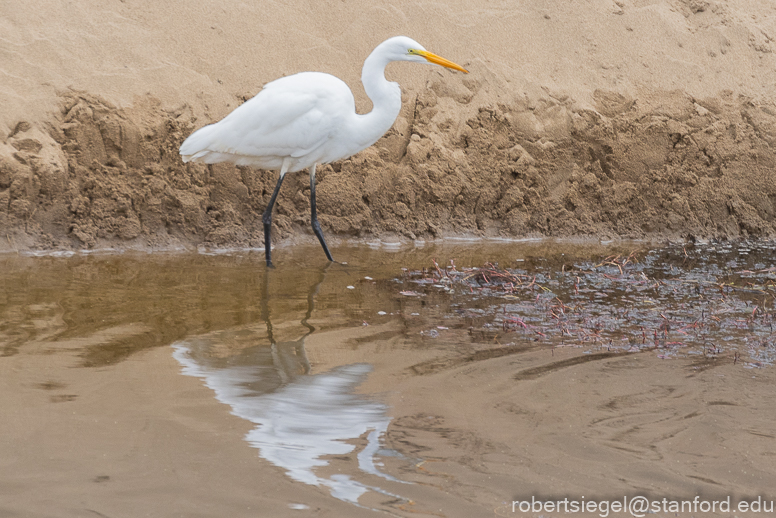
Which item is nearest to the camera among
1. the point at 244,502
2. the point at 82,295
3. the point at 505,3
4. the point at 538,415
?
the point at 244,502

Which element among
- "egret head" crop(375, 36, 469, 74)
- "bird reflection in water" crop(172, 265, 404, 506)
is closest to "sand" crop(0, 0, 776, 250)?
"egret head" crop(375, 36, 469, 74)

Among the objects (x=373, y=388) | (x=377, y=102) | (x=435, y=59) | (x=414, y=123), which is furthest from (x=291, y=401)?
(x=414, y=123)

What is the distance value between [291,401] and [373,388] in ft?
1.28

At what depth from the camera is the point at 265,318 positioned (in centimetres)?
466

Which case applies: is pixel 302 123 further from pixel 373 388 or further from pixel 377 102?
pixel 373 388

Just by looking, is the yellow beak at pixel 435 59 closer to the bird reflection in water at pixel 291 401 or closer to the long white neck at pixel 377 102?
the long white neck at pixel 377 102

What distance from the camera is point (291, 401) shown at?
3.26m

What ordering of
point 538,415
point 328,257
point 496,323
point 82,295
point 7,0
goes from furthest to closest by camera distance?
point 7,0
point 328,257
point 82,295
point 496,323
point 538,415

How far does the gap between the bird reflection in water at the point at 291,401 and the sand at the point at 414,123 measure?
290cm

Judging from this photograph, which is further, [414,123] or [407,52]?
[414,123]

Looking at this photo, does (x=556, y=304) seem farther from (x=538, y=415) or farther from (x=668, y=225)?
(x=668, y=225)

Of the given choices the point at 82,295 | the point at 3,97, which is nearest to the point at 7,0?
the point at 3,97

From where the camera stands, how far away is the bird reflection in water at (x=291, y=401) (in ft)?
8.75

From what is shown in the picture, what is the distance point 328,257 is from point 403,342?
2.29 m
